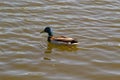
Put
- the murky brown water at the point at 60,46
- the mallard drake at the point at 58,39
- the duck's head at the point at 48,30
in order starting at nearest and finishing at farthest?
1. the murky brown water at the point at 60,46
2. the mallard drake at the point at 58,39
3. the duck's head at the point at 48,30

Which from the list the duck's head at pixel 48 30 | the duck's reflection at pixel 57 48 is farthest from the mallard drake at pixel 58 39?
the duck's reflection at pixel 57 48

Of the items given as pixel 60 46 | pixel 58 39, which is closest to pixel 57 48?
pixel 60 46

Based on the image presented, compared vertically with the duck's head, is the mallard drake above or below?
below

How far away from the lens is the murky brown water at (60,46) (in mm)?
13703

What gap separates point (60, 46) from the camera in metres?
16.4

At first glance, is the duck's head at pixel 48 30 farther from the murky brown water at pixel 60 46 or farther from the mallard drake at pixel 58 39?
the murky brown water at pixel 60 46

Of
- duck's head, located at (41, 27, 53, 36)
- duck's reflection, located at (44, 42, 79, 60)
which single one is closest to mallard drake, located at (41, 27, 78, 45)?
duck's head, located at (41, 27, 53, 36)

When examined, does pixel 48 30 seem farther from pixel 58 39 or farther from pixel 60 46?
pixel 60 46

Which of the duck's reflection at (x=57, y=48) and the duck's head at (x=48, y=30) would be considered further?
the duck's head at (x=48, y=30)

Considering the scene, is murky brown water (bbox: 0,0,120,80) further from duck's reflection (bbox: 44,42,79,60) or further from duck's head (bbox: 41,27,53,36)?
duck's head (bbox: 41,27,53,36)

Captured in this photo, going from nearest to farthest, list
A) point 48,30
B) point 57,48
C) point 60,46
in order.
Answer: point 57,48, point 60,46, point 48,30

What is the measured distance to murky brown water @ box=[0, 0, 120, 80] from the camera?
13.7 meters

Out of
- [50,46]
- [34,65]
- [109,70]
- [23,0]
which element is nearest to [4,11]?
[23,0]

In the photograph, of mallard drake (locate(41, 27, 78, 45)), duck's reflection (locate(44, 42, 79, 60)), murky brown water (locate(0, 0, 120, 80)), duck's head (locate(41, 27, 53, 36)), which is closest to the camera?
murky brown water (locate(0, 0, 120, 80))
